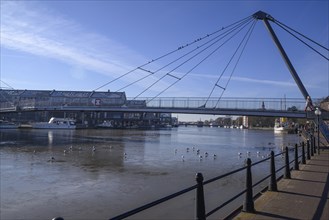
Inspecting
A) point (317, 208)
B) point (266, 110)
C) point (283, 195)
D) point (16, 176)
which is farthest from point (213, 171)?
point (266, 110)

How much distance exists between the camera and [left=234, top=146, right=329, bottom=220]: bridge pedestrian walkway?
8.25 meters

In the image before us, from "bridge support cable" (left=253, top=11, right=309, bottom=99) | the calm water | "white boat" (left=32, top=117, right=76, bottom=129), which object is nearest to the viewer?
the calm water

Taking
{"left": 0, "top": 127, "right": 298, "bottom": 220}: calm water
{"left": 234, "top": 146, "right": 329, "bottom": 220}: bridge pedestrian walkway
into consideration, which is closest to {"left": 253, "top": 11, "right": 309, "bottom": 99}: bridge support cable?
{"left": 0, "top": 127, "right": 298, "bottom": 220}: calm water

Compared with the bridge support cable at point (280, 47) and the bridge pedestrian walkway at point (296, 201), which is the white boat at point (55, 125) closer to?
the bridge support cable at point (280, 47)

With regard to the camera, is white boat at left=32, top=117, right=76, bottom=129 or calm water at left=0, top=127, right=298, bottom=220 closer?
calm water at left=0, top=127, right=298, bottom=220

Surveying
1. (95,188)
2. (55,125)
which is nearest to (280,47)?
(95,188)

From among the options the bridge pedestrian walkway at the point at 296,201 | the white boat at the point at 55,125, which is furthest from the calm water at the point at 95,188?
the white boat at the point at 55,125

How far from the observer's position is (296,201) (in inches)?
379

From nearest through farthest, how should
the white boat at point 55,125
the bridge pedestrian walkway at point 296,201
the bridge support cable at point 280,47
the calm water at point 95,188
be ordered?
the bridge pedestrian walkway at point 296,201 < the calm water at point 95,188 < the bridge support cable at point 280,47 < the white boat at point 55,125

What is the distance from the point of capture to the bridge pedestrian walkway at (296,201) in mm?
8250

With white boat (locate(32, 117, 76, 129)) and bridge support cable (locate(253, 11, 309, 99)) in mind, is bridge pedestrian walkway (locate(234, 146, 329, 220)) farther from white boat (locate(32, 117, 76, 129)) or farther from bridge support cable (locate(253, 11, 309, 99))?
white boat (locate(32, 117, 76, 129))

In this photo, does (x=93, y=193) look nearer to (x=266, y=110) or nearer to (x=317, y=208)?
(x=317, y=208)

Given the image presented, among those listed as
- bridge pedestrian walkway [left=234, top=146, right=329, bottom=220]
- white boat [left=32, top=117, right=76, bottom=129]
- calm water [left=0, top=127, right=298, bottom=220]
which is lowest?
calm water [left=0, top=127, right=298, bottom=220]

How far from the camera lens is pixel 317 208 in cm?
→ 888
